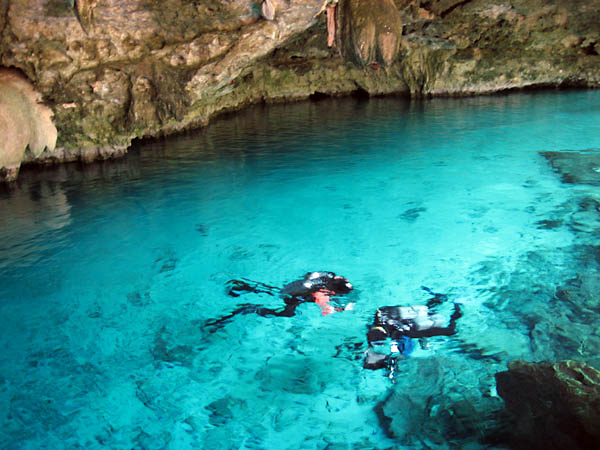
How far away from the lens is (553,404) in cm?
242

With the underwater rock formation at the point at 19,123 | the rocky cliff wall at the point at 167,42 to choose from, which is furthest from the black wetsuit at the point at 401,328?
the underwater rock formation at the point at 19,123

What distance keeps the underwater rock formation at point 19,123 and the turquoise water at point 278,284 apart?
560mm

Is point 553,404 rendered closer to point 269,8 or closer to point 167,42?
point 269,8

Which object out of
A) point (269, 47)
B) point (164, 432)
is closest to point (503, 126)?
point (269, 47)

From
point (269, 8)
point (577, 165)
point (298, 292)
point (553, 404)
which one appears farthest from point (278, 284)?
point (269, 8)

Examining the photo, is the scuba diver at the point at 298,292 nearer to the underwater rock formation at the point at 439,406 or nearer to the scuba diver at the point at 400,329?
the scuba diver at the point at 400,329

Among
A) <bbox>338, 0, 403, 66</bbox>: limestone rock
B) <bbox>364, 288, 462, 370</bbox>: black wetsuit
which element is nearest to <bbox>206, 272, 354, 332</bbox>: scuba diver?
<bbox>364, 288, 462, 370</bbox>: black wetsuit

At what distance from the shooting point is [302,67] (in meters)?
16.3

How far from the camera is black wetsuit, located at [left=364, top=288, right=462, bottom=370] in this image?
3418 mm

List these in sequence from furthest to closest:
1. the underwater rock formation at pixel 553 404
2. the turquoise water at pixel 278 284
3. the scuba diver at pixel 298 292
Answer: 1. the scuba diver at pixel 298 292
2. the turquoise water at pixel 278 284
3. the underwater rock formation at pixel 553 404

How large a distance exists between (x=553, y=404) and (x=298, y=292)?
2366mm

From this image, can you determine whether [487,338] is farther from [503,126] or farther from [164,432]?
[503,126]

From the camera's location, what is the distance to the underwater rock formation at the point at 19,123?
6795mm

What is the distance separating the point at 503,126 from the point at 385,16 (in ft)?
14.6
